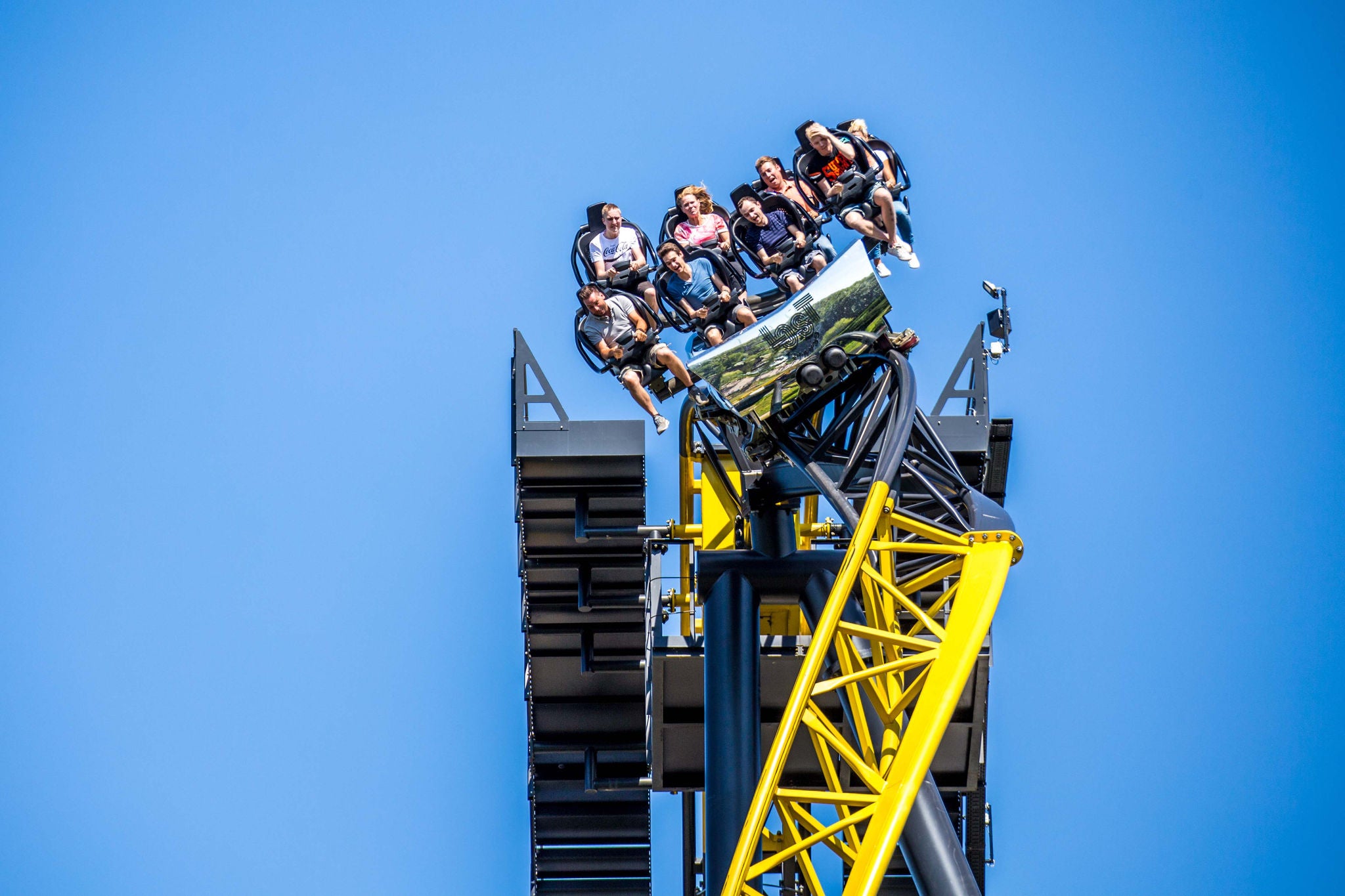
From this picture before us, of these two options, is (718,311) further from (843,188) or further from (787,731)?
(787,731)

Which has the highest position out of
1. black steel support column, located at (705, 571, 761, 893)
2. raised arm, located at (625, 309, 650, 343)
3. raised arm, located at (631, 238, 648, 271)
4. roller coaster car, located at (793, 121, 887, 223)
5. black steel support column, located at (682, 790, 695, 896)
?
roller coaster car, located at (793, 121, 887, 223)

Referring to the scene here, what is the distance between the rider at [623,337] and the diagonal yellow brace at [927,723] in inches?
345

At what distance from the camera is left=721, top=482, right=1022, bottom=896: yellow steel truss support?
30.3ft

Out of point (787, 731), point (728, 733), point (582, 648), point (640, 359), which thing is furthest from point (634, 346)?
point (787, 731)

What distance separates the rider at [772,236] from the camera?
18.5m

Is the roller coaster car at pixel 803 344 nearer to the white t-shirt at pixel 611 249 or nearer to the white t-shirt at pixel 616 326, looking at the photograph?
the white t-shirt at pixel 616 326

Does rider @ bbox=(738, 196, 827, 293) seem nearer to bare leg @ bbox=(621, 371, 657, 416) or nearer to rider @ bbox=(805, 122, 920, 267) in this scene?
rider @ bbox=(805, 122, 920, 267)

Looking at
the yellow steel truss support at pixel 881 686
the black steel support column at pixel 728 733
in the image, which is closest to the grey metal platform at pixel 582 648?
the black steel support column at pixel 728 733

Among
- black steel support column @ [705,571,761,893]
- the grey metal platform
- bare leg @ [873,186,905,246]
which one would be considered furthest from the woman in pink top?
black steel support column @ [705,571,761,893]

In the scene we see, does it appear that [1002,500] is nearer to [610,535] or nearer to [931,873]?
[610,535]

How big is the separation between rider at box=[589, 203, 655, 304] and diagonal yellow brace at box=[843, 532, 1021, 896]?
917 centimetres

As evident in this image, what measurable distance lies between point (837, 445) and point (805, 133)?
6533 mm

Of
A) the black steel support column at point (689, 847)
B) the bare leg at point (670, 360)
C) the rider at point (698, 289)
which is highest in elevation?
the rider at point (698, 289)

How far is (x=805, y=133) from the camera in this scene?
1842cm
